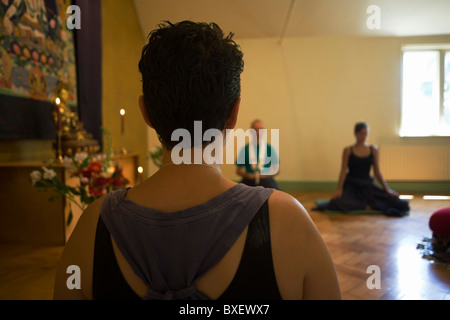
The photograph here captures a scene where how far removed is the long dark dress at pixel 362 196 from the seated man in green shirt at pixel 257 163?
3.57ft

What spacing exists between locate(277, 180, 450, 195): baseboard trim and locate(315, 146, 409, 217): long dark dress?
1.48 metres

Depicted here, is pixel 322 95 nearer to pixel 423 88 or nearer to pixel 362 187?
pixel 423 88

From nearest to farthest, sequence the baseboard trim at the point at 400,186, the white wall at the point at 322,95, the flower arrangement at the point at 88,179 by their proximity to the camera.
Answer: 1. the flower arrangement at the point at 88,179
2. the baseboard trim at the point at 400,186
3. the white wall at the point at 322,95

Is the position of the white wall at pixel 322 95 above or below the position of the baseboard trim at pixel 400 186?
above

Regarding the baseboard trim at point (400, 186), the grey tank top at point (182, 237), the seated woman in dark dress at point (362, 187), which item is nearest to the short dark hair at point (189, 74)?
the grey tank top at point (182, 237)

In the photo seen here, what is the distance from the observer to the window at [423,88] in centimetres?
597

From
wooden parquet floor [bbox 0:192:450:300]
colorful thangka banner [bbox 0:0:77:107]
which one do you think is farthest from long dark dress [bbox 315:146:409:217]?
colorful thangka banner [bbox 0:0:77:107]

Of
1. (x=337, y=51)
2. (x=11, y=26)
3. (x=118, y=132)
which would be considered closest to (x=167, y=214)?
(x=11, y=26)

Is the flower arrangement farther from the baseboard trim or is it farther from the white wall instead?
the baseboard trim

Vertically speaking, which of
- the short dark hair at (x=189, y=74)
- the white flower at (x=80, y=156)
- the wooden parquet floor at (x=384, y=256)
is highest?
the short dark hair at (x=189, y=74)

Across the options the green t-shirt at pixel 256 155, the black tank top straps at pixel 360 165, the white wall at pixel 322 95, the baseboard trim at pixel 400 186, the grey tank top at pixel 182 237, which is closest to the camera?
the grey tank top at pixel 182 237

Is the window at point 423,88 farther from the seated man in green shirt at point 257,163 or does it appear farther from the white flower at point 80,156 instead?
the white flower at point 80,156

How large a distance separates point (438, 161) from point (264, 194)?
6.30 meters
